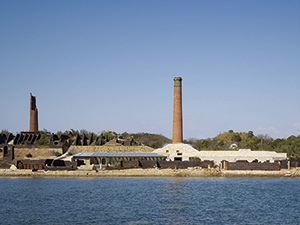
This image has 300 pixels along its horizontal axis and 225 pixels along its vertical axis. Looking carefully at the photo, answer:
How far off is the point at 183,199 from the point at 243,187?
43.9 feet

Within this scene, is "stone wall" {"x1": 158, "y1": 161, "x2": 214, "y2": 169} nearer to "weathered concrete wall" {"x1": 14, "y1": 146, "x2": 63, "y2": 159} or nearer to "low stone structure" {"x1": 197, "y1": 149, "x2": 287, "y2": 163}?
"low stone structure" {"x1": 197, "y1": 149, "x2": 287, "y2": 163}

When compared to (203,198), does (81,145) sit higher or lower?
higher

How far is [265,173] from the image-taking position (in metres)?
65.6

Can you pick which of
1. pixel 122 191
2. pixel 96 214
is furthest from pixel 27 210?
pixel 122 191

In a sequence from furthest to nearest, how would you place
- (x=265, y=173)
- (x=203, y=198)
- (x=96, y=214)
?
(x=265, y=173)
(x=203, y=198)
(x=96, y=214)

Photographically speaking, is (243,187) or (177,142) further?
(177,142)

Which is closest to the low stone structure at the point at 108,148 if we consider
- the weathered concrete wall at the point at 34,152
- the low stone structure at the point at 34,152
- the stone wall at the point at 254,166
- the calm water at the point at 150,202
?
the low stone structure at the point at 34,152

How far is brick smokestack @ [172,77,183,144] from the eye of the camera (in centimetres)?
8525

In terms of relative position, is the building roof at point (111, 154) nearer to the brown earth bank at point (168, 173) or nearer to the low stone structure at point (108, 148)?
the low stone structure at point (108, 148)

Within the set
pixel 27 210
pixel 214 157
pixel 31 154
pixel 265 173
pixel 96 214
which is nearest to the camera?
pixel 96 214

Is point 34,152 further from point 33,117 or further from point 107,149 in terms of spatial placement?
point 33,117

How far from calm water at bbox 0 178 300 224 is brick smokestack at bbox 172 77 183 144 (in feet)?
96.3

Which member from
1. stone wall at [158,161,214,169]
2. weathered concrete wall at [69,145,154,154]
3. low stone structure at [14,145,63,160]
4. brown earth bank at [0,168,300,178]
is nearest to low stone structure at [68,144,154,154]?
weathered concrete wall at [69,145,154,154]

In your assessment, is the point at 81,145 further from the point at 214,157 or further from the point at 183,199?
the point at 183,199
